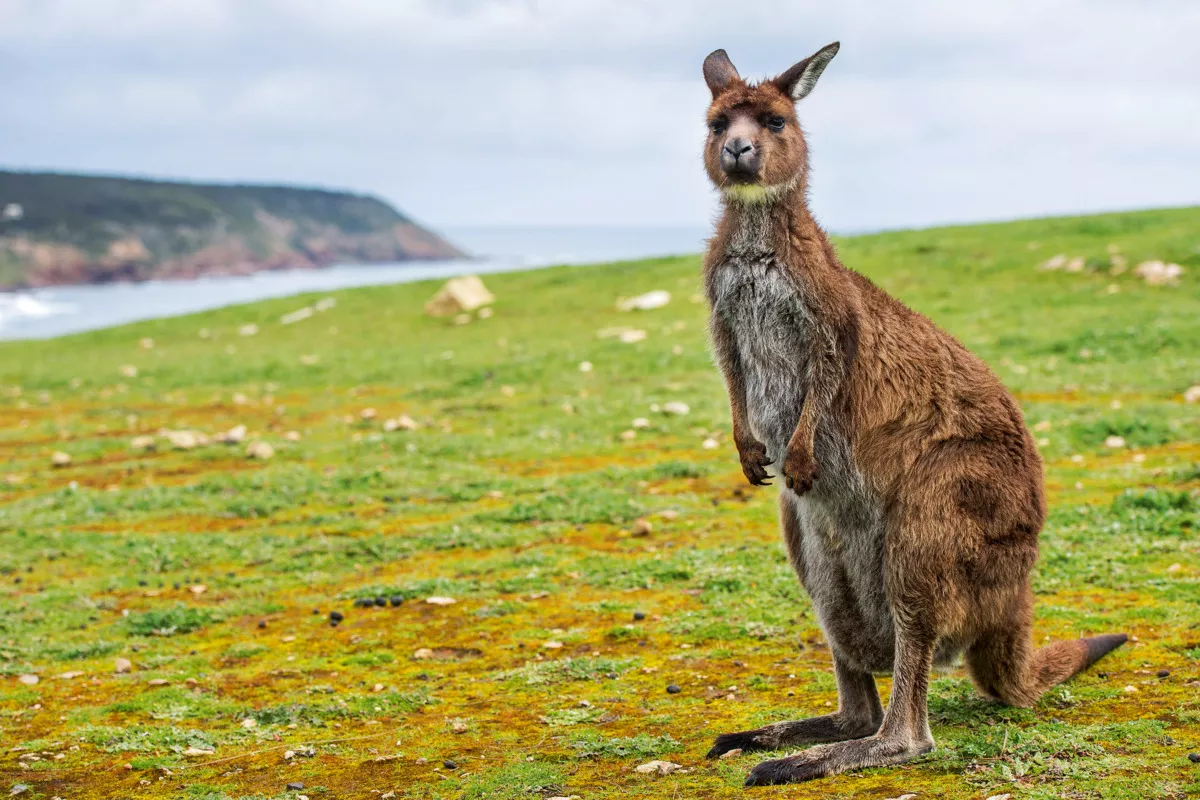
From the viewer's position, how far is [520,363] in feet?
68.6

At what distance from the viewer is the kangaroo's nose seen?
5.27m

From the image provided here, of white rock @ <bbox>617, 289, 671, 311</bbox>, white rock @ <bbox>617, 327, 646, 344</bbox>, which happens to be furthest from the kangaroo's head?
white rock @ <bbox>617, 289, 671, 311</bbox>

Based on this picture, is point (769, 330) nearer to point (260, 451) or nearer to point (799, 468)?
point (799, 468)

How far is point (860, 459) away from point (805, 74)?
188 centimetres

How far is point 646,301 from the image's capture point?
27406mm

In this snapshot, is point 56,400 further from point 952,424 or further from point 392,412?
point 952,424

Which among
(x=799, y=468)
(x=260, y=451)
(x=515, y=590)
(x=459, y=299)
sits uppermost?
(x=459, y=299)

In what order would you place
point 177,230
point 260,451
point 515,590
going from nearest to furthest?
point 515,590
point 260,451
point 177,230

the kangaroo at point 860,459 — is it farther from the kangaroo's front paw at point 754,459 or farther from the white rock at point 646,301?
the white rock at point 646,301

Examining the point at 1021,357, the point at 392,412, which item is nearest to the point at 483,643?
the point at 392,412

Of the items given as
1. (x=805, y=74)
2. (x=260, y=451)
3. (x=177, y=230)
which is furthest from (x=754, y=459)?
(x=177, y=230)

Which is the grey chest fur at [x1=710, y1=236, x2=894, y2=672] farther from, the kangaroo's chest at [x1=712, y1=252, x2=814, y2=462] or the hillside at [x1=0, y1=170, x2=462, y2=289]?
the hillside at [x1=0, y1=170, x2=462, y2=289]

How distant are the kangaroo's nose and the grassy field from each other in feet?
8.95

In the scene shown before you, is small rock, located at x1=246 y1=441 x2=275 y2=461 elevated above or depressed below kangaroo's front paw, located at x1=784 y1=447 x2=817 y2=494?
below
